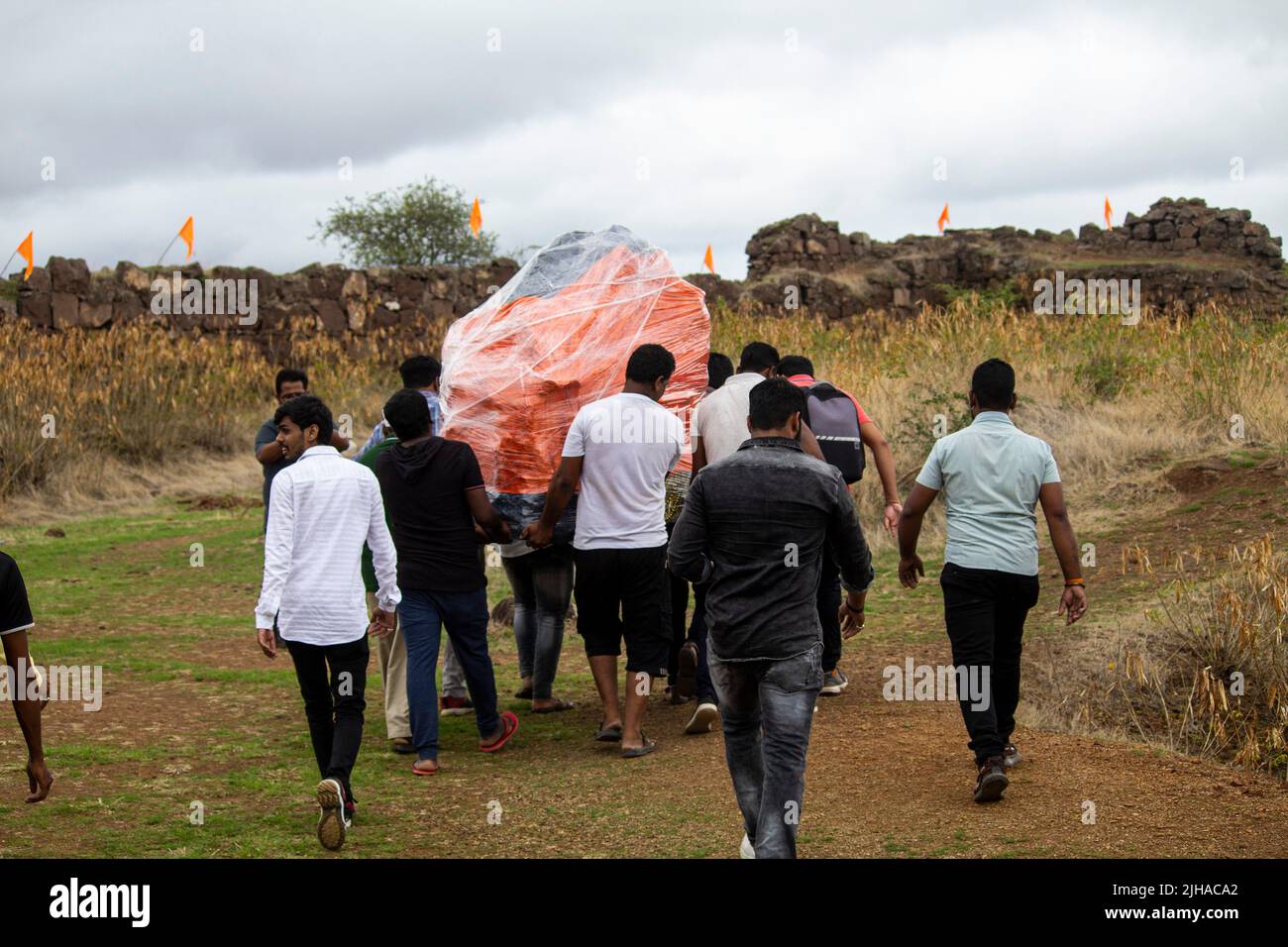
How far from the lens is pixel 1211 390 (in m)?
13.0

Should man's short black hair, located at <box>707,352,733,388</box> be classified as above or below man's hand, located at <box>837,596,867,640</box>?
above

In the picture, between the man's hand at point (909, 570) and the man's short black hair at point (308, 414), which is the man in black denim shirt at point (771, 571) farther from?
the man's short black hair at point (308, 414)

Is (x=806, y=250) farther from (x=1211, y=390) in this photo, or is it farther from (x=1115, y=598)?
(x=1115, y=598)

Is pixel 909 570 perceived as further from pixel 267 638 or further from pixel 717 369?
pixel 267 638

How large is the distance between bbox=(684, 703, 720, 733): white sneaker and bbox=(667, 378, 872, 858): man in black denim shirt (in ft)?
7.24

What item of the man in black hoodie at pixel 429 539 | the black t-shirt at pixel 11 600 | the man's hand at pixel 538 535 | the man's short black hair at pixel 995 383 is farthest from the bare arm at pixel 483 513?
the man's short black hair at pixel 995 383

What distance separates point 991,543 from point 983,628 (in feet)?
1.19

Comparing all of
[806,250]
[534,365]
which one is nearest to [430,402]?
[534,365]

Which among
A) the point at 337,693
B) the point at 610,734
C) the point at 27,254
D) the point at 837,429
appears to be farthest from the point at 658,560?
the point at 27,254

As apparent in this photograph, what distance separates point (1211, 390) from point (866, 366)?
3.84m

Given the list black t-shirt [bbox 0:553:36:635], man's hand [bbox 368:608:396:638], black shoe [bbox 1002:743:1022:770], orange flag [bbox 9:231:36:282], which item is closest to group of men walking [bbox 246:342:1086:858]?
man's hand [bbox 368:608:396:638]

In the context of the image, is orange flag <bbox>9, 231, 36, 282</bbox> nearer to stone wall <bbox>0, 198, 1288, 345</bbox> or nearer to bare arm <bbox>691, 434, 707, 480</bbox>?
stone wall <bbox>0, 198, 1288, 345</bbox>

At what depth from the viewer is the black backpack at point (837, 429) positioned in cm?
722

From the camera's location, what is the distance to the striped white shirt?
5.25 metres
